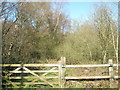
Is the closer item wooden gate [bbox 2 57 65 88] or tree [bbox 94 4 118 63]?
wooden gate [bbox 2 57 65 88]

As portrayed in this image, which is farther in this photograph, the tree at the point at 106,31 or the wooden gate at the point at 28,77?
the tree at the point at 106,31

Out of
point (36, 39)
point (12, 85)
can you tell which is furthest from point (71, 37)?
point (12, 85)

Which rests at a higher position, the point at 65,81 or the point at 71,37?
the point at 71,37

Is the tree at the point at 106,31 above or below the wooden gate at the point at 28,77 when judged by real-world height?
above

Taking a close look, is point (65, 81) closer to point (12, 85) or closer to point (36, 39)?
point (12, 85)

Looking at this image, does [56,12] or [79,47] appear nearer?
[79,47]

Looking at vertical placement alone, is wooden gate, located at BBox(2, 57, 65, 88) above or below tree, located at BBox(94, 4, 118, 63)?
below

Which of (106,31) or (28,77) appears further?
(106,31)

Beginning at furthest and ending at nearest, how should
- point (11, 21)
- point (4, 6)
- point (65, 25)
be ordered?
1. point (65, 25)
2. point (11, 21)
3. point (4, 6)

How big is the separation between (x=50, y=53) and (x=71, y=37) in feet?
6.28

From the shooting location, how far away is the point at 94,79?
4.64 m

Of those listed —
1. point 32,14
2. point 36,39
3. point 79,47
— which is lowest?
point 79,47

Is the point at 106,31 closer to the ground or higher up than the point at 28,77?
higher up

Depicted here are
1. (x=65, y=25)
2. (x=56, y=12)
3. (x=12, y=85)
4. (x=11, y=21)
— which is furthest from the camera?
(x=56, y=12)
